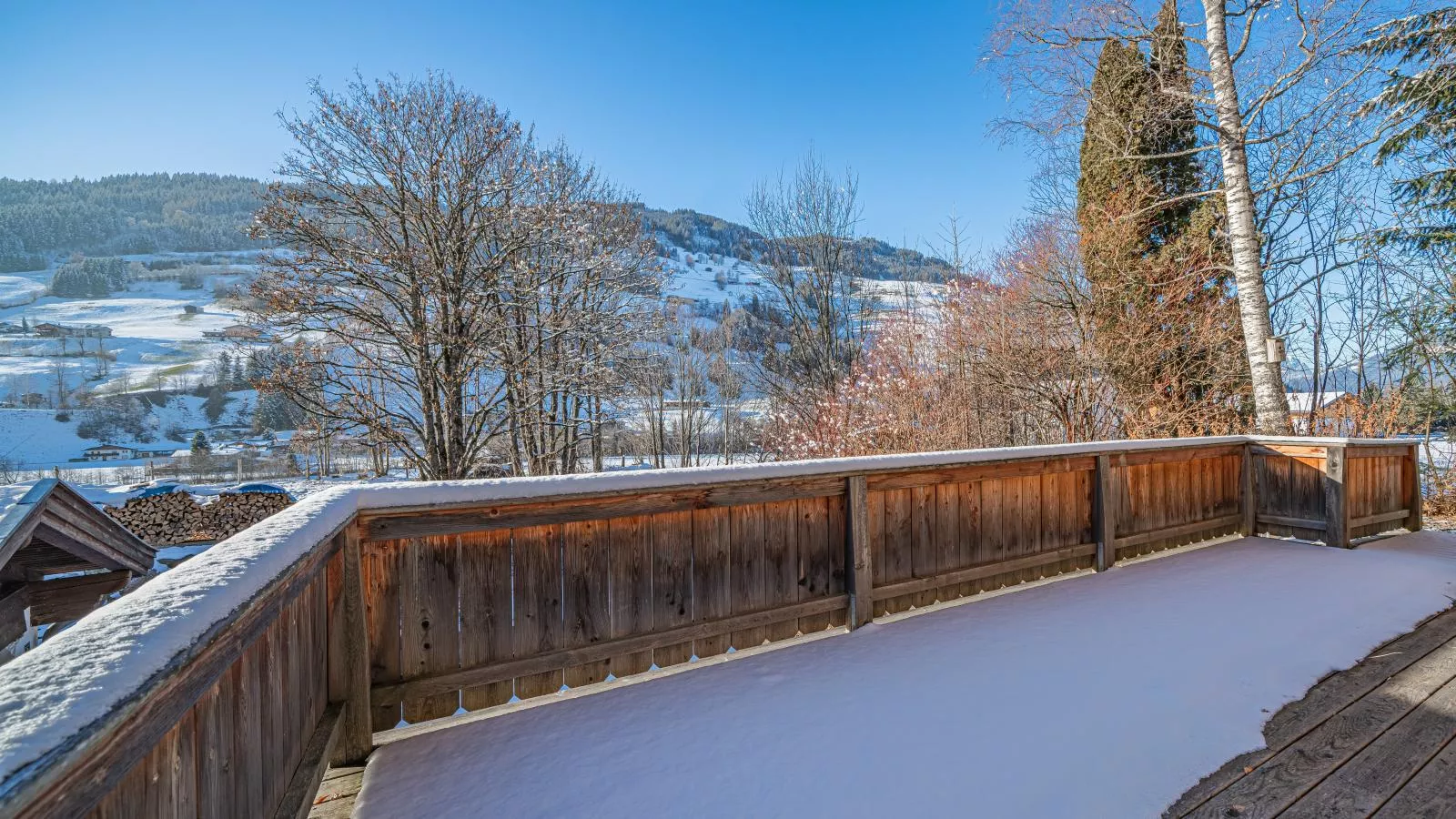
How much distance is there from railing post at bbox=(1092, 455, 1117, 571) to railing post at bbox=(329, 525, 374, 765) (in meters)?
5.06

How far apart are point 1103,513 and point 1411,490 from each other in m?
4.28

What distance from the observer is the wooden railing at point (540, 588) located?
1.06 metres

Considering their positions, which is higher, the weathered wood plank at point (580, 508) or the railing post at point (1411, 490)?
the weathered wood plank at point (580, 508)

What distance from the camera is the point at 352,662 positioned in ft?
8.09

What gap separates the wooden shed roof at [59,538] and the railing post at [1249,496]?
917cm

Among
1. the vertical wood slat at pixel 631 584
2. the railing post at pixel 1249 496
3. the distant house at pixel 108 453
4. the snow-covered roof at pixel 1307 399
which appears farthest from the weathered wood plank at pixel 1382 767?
the distant house at pixel 108 453

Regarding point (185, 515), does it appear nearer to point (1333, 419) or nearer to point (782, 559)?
point (782, 559)

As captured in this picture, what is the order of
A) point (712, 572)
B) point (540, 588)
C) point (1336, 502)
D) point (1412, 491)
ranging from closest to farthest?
point (540, 588)
point (712, 572)
point (1336, 502)
point (1412, 491)

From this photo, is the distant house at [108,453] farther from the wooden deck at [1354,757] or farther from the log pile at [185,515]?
the wooden deck at [1354,757]

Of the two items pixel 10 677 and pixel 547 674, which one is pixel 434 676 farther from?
pixel 10 677

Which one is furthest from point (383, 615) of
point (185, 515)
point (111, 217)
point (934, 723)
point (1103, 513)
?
point (111, 217)

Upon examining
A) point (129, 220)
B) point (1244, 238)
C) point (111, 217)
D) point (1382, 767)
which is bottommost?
point (1382, 767)

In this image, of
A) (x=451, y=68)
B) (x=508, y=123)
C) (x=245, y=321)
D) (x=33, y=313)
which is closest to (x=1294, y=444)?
(x=508, y=123)

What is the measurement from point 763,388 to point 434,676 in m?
15.7
